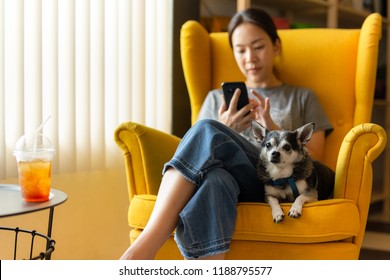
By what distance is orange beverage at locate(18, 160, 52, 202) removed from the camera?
1.42 meters

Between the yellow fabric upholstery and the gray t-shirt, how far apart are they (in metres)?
0.13

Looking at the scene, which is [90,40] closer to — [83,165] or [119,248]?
[83,165]

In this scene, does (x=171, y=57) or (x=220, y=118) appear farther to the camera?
(x=171, y=57)

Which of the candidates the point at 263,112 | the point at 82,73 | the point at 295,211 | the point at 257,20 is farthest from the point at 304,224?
the point at 82,73

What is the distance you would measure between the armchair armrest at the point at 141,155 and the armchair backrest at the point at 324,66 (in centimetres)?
58

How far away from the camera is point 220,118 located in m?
2.15

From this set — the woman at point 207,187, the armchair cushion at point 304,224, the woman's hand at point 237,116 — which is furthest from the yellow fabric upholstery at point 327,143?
the woman's hand at point 237,116

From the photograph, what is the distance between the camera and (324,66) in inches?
93.3

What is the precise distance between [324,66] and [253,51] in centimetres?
33

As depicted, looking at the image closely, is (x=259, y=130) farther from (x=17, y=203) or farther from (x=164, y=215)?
(x=17, y=203)

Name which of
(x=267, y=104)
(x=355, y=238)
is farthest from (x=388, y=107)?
(x=355, y=238)

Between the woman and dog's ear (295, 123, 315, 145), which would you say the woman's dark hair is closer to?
the woman

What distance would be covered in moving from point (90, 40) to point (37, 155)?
115cm

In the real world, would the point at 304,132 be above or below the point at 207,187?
above
